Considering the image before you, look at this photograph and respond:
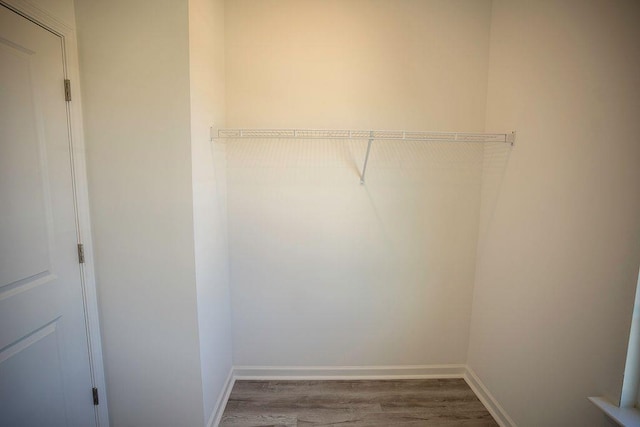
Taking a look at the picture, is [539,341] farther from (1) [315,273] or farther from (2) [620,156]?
(1) [315,273]

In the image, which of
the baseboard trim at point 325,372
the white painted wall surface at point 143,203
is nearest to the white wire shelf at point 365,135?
the white painted wall surface at point 143,203

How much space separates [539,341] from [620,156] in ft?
3.20

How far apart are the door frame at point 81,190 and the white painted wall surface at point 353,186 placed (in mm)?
777

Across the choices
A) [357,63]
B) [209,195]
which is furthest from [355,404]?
[357,63]

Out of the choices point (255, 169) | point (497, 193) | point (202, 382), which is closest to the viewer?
point (202, 382)

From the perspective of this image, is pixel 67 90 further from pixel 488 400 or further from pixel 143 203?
pixel 488 400

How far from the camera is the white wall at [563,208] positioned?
3.34ft

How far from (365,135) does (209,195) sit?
3.49 feet

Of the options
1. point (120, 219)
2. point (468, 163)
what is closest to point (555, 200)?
point (468, 163)

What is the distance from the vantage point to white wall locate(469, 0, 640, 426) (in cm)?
102

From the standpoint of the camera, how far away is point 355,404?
1.79m

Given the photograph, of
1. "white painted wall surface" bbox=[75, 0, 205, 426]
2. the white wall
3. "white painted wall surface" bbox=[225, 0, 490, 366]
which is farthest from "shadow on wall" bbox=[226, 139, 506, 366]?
"white painted wall surface" bbox=[75, 0, 205, 426]

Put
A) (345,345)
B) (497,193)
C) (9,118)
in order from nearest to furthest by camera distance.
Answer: (9,118)
(497,193)
(345,345)

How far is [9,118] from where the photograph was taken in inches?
39.8
